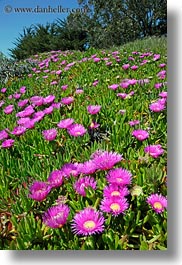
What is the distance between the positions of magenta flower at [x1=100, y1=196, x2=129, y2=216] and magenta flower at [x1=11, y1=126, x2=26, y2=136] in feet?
1.02

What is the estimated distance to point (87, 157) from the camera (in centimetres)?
80

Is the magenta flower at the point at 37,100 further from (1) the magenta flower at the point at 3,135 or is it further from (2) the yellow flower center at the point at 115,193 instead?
(2) the yellow flower center at the point at 115,193

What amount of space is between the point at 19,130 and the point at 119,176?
0.31 meters

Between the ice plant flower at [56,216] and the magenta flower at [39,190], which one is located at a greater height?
the magenta flower at [39,190]

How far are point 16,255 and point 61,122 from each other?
1.03 feet

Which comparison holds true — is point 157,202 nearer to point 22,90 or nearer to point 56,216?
point 56,216

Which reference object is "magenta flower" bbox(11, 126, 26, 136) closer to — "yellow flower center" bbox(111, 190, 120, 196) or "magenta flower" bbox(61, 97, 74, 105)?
"magenta flower" bbox(61, 97, 74, 105)

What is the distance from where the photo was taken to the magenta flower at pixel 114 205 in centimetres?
66

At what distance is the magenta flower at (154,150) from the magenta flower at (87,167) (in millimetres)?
126

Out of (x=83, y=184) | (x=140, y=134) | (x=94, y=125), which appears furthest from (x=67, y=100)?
(x=83, y=184)

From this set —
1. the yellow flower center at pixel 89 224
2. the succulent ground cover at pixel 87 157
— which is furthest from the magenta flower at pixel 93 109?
the yellow flower center at pixel 89 224

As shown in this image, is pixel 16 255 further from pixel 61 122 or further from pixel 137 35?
pixel 137 35

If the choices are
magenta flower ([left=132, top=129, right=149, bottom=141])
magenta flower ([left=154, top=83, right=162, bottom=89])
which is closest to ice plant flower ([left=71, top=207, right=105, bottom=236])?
magenta flower ([left=132, top=129, right=149, bottom=141])

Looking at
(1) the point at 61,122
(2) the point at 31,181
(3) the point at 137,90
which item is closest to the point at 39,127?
(1) the point at 61,122
